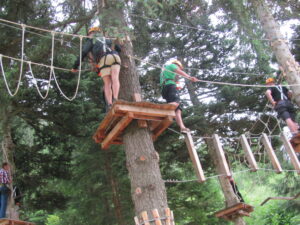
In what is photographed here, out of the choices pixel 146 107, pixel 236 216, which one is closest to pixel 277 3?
pixel 236 216

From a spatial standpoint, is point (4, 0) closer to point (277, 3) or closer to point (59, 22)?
point (59, 22)

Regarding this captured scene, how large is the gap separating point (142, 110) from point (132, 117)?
18cm

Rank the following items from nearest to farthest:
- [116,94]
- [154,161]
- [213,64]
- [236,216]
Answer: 1. [154,161]
2. [116,94]
3. [236,216]
4. [213,64]

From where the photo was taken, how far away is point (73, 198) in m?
9.84

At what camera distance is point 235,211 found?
314 inches

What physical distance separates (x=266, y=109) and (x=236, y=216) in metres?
3.39

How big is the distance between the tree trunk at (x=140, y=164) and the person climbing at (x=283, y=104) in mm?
3291

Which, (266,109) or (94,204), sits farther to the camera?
(266,109)

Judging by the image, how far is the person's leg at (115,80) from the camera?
5.18 metres

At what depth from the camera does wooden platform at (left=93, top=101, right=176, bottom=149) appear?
4.56 meters

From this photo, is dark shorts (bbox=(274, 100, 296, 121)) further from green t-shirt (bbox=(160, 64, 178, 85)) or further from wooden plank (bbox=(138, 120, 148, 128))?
wooden plank (bbox=(138, 120, 148, 128))

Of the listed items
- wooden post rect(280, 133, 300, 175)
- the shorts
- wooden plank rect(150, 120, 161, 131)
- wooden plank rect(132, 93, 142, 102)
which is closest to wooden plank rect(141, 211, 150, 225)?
wooden plank rect(150, 120, 161, 131)

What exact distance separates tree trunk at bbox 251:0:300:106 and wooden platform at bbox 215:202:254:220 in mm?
2594

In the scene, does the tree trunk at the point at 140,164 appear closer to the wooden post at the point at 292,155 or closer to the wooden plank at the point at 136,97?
the wooden plank at the point at 136,97
